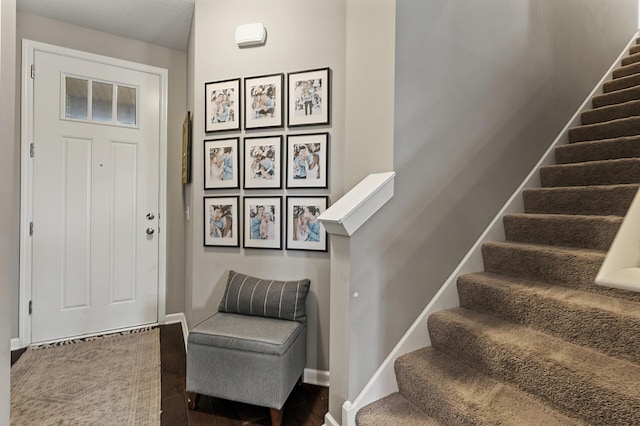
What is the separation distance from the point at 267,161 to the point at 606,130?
2.44 meters

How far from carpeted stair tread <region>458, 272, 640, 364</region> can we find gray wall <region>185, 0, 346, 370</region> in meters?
0.93

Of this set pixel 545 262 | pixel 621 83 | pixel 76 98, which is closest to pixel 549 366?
pixel 545 262

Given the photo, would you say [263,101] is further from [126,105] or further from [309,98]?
[126,105]

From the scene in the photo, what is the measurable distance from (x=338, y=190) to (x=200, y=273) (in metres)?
1.19

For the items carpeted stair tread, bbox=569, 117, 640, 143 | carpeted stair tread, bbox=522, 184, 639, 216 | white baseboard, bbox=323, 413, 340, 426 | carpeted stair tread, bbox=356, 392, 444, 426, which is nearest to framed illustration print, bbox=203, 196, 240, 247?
white baseboard, bbox=323, 413, 340, 426

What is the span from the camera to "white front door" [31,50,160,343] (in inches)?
96.3

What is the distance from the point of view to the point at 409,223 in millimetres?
1542

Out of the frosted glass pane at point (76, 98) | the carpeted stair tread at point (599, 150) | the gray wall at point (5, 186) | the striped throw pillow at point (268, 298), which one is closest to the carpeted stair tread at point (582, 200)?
the carpeted stair tread at point (599, 150)

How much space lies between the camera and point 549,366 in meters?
1.06

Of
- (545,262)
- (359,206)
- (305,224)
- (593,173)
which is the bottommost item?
(545,262)

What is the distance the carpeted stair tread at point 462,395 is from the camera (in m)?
1.03

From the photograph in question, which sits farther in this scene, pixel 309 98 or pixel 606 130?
pixel 606 130

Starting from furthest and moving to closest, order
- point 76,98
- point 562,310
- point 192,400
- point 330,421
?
point 76,98
point 192,400
point 330,421
point 562,310

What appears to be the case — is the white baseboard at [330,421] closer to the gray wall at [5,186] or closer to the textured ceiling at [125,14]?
the gray wall at [5,186]
